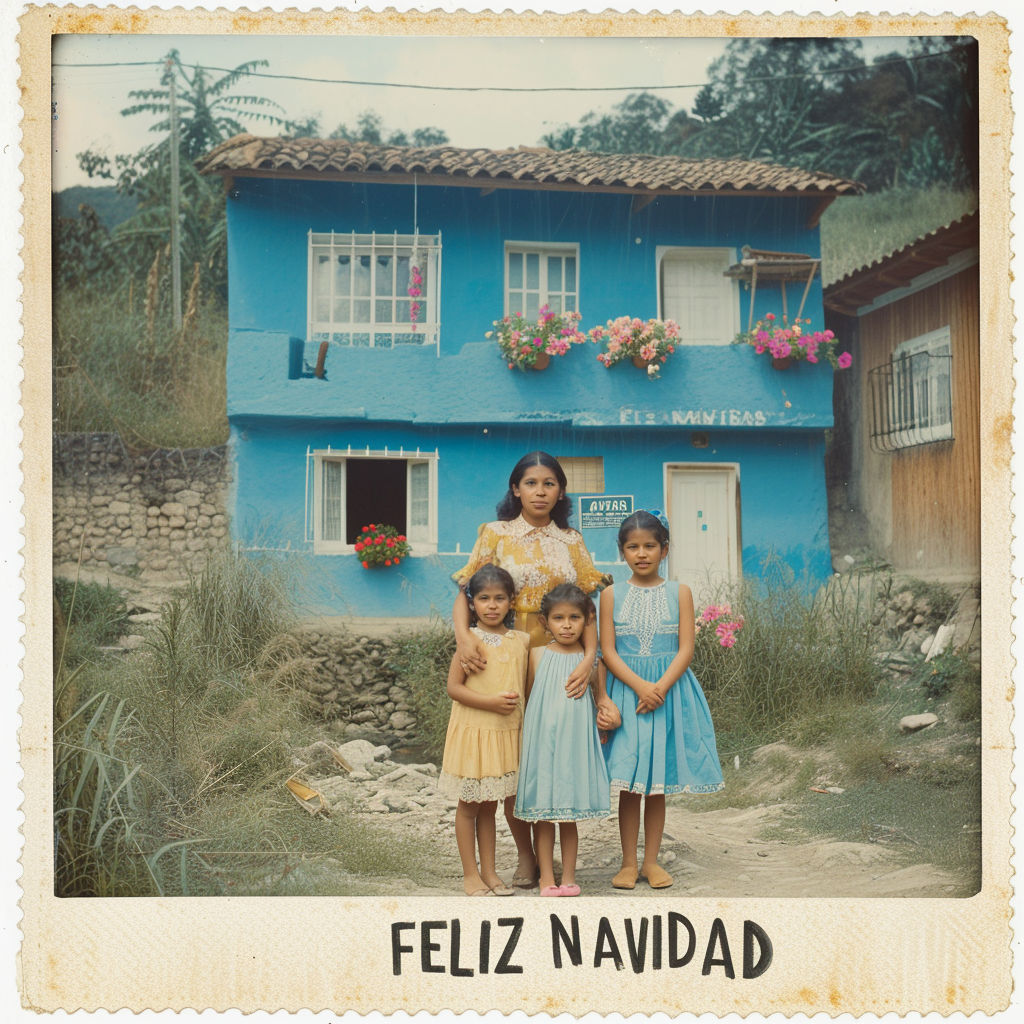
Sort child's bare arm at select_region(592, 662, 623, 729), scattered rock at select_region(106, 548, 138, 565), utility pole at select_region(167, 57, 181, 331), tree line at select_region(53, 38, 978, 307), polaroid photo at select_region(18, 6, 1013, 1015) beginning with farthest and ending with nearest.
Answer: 1. scattered rock at select_region(106, 548, 138, 565)
2. utility pole at select_region(167, 57, 181, 331)
3. tree line at select_region(53, 38, 978, 307)
4. polaroid photo at select_region(18, 6, 1013, 1015)
5. child's bare arm at select_region(592, 662, 623, 729)

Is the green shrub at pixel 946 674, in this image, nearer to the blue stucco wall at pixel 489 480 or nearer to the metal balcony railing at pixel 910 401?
the blue stucco wall at pixel 489 480

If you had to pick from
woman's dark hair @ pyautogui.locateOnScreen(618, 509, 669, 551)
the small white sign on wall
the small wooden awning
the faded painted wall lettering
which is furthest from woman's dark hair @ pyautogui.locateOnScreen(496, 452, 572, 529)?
the small wooden awning

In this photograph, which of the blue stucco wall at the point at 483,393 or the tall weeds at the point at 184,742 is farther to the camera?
the blue stucco wall at the point at 483,393

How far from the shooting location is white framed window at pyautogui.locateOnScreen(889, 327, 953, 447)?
17.1 feet

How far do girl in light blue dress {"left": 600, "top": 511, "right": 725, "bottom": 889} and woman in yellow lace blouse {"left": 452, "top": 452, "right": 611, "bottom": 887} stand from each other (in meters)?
0.18

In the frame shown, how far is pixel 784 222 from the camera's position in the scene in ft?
19.1

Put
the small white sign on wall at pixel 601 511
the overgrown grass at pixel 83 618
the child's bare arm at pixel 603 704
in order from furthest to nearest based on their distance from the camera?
1. the small white sign on wall at pixel 601 511
2. the overgrown grass at pixel 83 618
3. the child's bare arm at pixel 603 704

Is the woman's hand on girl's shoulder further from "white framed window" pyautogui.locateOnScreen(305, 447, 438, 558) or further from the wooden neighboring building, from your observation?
the wooden neighboring building

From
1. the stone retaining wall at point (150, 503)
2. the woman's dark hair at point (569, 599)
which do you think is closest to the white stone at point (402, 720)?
the stone retaining wall at point (150, 503)

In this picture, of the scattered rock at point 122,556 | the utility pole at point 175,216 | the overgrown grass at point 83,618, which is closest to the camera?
the overgrown grass at point 83,618

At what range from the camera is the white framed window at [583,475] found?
5.59 m

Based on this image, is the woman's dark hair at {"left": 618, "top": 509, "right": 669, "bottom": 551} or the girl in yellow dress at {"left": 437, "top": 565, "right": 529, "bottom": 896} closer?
the girl in yellow dress at {"left": 437, "top": 565, "right": 529, "bottom": 896}

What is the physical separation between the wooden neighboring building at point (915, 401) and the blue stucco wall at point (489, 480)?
0.32 meters

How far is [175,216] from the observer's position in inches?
209
